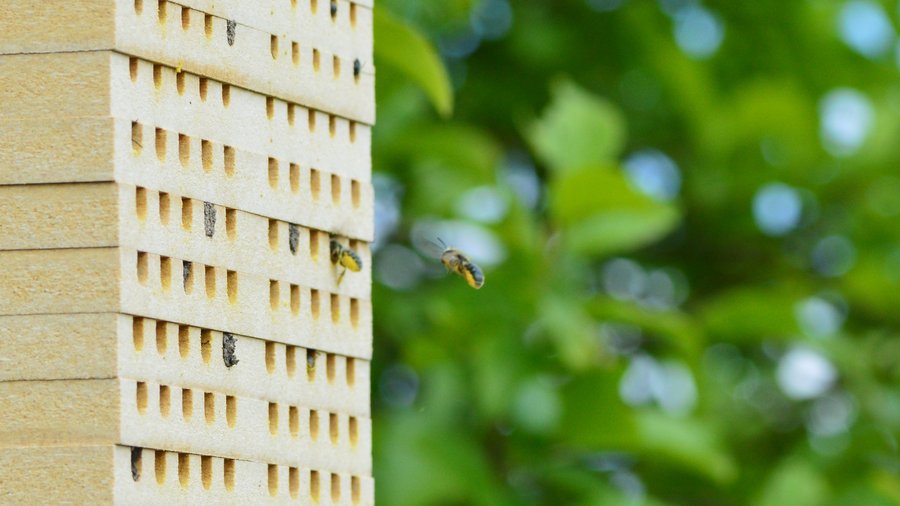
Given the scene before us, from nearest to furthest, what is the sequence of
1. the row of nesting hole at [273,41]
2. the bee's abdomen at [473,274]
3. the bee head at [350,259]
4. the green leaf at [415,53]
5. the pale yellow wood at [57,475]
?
the pale yellow wood at [57,475]
the row of nesting hole at [273,41]
the bee head at [350,259]
the bee's abdomen at [473,274]
the green leaf at [415,53]

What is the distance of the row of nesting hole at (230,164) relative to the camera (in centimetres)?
106

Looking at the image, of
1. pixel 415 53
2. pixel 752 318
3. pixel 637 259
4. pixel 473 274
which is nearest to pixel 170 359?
pixel 473 274

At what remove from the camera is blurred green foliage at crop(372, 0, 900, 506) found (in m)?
2.59

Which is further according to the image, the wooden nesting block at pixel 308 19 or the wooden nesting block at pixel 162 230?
the wooden nesting block at pixel 308 19

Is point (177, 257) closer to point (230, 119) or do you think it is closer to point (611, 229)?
point (230, 119)

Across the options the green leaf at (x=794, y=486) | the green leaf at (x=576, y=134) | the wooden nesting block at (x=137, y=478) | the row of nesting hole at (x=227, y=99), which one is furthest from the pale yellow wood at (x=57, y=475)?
the green leaf at (x=794, y=486)

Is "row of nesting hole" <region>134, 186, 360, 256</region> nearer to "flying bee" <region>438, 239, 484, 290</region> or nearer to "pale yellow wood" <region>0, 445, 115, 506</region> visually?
"pale yellow wood" <region>0, 445, 115, 506</region>

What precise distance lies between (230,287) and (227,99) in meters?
0.15

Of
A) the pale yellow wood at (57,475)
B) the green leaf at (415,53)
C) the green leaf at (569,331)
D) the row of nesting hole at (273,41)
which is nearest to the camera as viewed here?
the pale yellow wood at (57,475)

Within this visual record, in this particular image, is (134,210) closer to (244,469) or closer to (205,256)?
(205,256)

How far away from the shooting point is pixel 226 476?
3.64 feet

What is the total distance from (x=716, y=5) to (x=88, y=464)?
2.95 meters

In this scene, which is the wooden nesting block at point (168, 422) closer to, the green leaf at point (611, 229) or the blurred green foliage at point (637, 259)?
the blurred green foliage at point (637, 259)

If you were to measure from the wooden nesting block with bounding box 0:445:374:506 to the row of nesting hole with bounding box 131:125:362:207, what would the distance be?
19 cm
